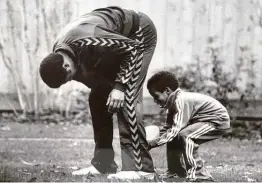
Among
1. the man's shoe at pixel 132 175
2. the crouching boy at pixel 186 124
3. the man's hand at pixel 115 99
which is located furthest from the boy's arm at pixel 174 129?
the man's hand at pixel 115 99

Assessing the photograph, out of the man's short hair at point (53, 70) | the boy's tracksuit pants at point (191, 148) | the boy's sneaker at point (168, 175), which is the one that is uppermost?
the man's short hair at point (53, 70)

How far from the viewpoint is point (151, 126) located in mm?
4074

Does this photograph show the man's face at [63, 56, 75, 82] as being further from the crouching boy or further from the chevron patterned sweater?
the crouching boy

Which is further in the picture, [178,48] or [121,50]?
[178,48]

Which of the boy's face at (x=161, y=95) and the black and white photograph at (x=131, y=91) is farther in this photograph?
the boy's face at (x=161, y=95)

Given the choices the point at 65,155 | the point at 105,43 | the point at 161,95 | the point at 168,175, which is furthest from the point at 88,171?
the point at 105,43

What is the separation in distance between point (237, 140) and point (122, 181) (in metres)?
1.10

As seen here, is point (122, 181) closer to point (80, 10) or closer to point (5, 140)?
point (5, 140)

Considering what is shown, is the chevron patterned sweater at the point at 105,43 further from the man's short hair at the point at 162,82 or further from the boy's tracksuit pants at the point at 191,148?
the boy's tracksuit pants at the point at 191,148

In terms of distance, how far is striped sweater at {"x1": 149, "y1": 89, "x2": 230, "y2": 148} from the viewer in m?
3.95

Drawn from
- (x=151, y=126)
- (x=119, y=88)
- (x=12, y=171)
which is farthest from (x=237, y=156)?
(x=12, y=171)

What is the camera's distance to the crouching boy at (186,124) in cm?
392

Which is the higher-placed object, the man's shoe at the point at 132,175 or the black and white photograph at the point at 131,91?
the black and white photograph at the point at 131,91

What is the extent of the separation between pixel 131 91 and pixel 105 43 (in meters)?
0.43
